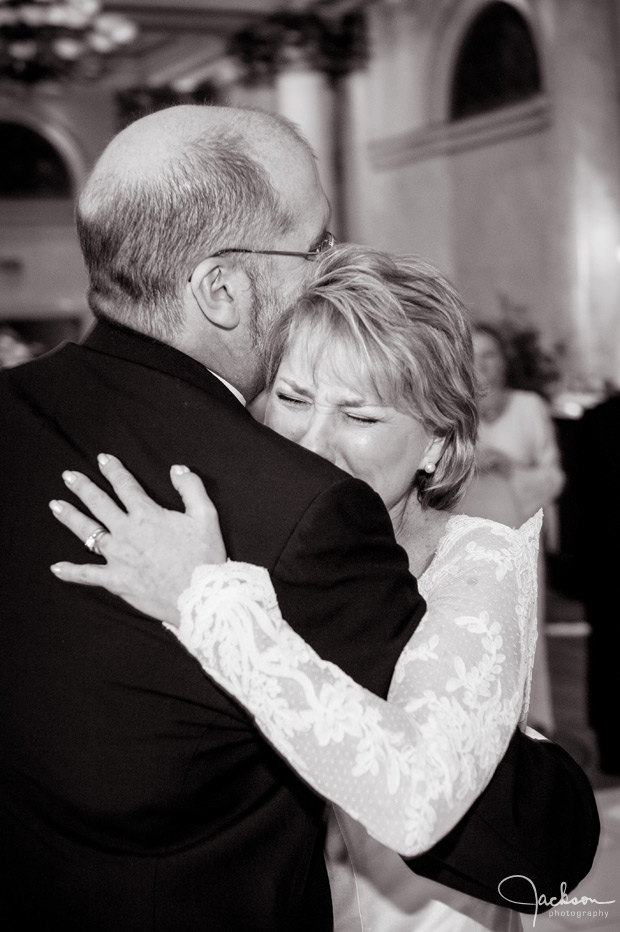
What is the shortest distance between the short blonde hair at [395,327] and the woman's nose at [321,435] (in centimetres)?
10

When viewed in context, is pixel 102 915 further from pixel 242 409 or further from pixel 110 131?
pixel 110 131

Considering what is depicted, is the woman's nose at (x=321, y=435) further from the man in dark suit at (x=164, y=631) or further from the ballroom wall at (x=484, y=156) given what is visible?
the ballroom wall at (x=484, y=156)

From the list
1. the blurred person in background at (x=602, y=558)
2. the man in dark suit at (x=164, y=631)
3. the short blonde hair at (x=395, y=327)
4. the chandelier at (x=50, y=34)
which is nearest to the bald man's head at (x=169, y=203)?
the man in dark suit at (x=164, y=631)

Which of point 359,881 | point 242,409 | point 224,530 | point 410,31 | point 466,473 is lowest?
point 359,881

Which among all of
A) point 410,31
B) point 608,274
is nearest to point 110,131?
point 410,31

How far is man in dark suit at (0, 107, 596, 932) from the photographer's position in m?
1.24

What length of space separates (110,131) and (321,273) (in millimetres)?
16123

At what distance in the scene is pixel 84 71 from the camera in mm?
15492

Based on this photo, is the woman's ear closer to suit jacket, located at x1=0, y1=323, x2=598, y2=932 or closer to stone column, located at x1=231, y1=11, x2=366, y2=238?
suit jacket, located at x1=0, y1=323, x2=598, y2=932

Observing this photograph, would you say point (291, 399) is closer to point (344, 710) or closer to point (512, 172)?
point (344, 710)

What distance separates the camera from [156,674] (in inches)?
49.1

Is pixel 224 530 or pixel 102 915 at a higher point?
pixel 224 530

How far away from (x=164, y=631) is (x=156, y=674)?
2.0 inches

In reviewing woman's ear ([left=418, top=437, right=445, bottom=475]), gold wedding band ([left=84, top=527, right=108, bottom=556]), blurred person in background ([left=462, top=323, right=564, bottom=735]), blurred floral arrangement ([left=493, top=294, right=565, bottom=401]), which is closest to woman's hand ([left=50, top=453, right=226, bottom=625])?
gold wedding band ([left=84, top=527, right=108, bottom=556])
